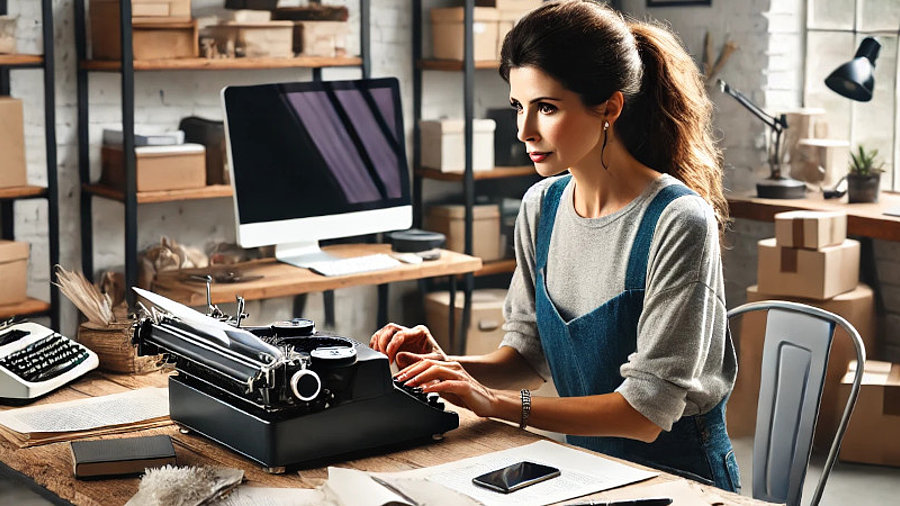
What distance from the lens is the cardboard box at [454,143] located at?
4.86 m

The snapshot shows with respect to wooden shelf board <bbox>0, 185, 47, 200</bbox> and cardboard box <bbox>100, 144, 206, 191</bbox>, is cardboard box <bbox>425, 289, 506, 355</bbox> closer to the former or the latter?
cardboard box <bbox>100, 144, 206, 191</bbox>

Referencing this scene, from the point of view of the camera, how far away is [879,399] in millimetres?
3969

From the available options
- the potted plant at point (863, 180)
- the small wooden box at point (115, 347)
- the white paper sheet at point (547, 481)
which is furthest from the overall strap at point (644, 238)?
the potted plant at point (863, 180)

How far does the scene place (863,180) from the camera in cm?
439

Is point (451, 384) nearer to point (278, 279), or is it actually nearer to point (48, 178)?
point (278, 279)

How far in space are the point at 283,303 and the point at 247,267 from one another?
2.51ft

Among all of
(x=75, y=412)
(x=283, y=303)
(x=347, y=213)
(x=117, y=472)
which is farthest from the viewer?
(x=283, y=303)

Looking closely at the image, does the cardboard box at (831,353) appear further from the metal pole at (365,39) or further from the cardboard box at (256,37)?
the cardboard box at (256,37)

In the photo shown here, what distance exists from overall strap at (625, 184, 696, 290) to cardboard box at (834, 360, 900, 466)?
2188 millimetres

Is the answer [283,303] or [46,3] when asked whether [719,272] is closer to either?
[46,3]

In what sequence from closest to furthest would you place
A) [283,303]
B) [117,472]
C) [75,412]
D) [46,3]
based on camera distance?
[117,472] < [75,412] < [46,3] < [283,303]

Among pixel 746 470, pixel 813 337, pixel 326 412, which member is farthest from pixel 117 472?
pixel 746 470

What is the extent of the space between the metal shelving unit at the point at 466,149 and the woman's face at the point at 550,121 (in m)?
2.73

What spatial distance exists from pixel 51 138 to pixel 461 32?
1689 mm
